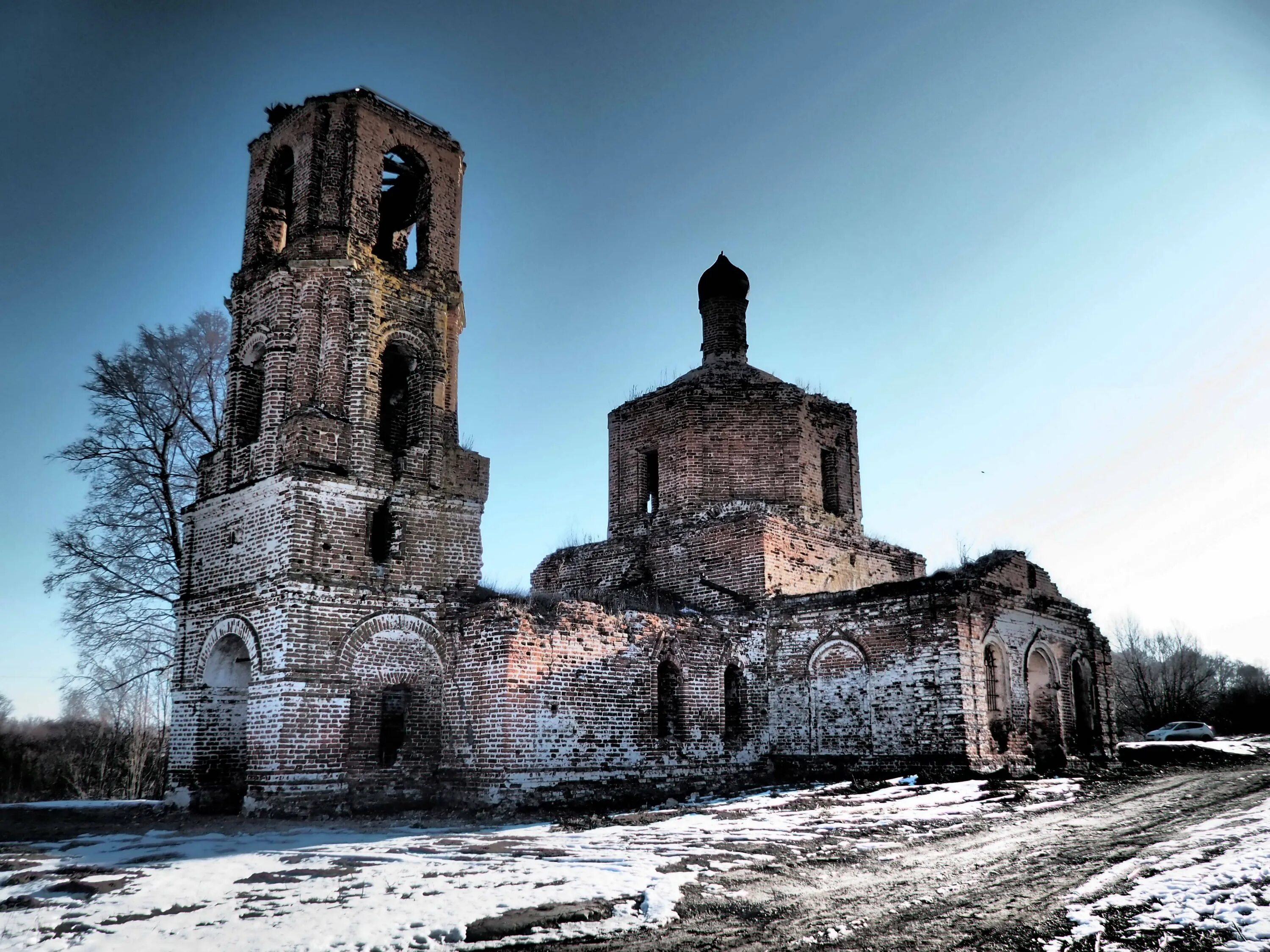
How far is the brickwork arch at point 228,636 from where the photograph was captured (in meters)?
12.4

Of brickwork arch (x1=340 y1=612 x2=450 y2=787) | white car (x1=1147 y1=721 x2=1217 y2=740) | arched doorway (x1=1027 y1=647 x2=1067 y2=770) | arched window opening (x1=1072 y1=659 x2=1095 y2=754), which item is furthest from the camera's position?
white car (x1=1147 y1=721 x2=1217 y2=740)

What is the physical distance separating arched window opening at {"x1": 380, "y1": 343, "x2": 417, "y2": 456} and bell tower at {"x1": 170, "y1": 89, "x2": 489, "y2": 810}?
0.09 ft

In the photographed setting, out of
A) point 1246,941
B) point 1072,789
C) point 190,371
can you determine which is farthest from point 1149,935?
point 190,371

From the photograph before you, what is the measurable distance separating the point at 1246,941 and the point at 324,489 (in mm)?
11133

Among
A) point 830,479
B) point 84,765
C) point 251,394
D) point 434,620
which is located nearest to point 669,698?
point 434,620

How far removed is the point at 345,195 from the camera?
14195 mm

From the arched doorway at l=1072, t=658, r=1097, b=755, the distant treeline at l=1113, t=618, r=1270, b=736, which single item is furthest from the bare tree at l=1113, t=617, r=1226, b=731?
the arched doorway at l=1072, t=658, r=1097, b=755

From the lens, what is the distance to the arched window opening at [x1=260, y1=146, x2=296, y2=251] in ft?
49.7

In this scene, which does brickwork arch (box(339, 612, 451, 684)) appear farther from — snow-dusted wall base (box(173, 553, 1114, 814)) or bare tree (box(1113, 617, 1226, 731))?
bare tree (box(1113, 617, 1226, 731))

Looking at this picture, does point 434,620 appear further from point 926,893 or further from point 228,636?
point 926,893

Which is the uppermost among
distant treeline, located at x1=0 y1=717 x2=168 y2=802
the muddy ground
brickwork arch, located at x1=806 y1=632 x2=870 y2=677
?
brickwork arch, located at x1=806 y1=632 x2=870 y2=677

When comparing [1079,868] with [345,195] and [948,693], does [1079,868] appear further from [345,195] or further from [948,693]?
[345,195]

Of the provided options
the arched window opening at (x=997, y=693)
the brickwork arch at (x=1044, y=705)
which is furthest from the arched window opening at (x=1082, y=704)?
the arched window opening at (x=997, y=693)

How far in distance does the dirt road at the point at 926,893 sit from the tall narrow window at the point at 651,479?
1053 cm
